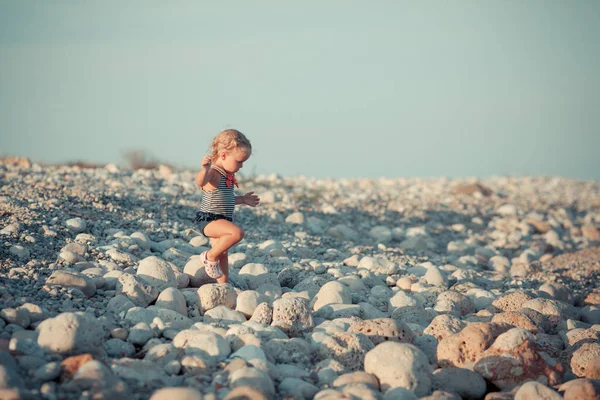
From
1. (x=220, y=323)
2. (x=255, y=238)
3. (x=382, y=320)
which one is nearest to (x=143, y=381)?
(x=220, y=323)

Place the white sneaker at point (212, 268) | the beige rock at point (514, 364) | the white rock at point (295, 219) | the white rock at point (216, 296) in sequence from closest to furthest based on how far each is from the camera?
the beige rock at point (514, 364)
the white rock at point (216, 296)
the white sneaker at point (212, 268)
the white rock at point (295, 219)

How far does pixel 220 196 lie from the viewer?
4.10m

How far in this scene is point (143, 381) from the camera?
2521 mm

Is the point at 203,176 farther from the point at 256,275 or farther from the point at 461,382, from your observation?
the point at 461,382

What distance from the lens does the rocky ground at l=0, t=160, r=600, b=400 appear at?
265 cm

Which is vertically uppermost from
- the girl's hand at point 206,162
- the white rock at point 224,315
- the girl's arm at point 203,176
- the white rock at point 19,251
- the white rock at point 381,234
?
the girl's hand at point 206,162

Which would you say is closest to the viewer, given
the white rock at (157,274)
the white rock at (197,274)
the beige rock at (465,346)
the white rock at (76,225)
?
the beige rock at (465,346)

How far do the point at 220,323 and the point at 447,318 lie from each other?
55.1 inches

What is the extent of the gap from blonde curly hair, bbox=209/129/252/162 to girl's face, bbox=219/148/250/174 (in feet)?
0.06

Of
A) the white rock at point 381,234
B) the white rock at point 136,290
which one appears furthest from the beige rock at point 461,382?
the white rock at point 381,234

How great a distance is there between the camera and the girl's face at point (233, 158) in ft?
13.0

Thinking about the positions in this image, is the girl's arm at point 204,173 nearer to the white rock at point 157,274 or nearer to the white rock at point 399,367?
the white rock at point 157,274

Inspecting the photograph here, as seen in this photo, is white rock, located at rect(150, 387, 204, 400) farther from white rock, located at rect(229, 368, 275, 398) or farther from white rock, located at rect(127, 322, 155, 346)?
white rock, located at rect(127, 322, 155, 346)

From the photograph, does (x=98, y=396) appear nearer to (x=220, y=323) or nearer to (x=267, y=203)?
(x=220, y=323)
